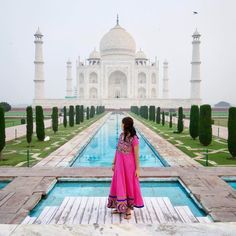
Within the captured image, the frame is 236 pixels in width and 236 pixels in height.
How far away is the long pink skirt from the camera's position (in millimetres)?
3322

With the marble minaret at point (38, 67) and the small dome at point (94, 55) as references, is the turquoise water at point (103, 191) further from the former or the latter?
the small dome at point (94, 55)

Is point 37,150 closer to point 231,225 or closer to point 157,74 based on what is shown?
point 231,225

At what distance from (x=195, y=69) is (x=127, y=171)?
33599mm

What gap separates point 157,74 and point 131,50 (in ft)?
15.5

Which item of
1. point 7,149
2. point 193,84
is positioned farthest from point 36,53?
point 7,149

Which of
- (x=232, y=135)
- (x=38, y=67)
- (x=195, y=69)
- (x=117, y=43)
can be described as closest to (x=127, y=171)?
(x=232, y=135)

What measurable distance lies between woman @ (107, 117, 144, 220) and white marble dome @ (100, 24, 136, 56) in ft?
128

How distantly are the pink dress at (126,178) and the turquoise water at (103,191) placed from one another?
0.86 meters

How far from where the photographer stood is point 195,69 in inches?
1395

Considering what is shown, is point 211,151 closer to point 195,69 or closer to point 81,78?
point 195,69

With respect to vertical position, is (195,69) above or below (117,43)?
below

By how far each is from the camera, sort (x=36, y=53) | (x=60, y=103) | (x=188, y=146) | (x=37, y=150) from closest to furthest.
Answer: (x=37, y=150)
(x=188, y=146)
(x=36, y=53)
(x=60, y=103)

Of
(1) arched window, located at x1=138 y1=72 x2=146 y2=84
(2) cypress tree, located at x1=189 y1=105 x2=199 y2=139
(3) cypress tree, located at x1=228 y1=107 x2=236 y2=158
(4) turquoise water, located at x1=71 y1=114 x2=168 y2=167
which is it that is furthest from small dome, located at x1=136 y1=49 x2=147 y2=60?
(3) cypress tree, located at x1=228 y1=107 x2=236 y2=158

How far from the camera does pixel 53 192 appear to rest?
15.2 ft
